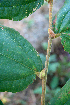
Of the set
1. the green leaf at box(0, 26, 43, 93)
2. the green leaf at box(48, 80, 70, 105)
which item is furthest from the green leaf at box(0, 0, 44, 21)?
the green leaf at box(48, 80, 70, 105)

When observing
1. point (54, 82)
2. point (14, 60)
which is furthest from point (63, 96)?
point (54, 82)

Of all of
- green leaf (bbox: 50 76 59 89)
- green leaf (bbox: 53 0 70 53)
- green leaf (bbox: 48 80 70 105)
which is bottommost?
green leaf (bbox: 48 80 70 105)

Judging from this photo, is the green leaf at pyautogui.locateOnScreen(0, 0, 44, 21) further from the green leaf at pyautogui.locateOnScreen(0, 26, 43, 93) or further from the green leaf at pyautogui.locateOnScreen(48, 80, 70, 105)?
the green leaf at pyautogui.locateOnScreen(48, 80, 70, 105)

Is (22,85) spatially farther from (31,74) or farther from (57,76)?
(57,76)

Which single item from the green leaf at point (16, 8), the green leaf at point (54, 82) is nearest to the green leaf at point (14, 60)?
the green leaf at point (16, 8)

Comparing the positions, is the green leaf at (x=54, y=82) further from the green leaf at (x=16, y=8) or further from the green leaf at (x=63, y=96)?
the green leaf at (x=16, y=8)

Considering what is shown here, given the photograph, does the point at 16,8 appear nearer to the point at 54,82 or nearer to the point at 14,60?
the point at 14,60
